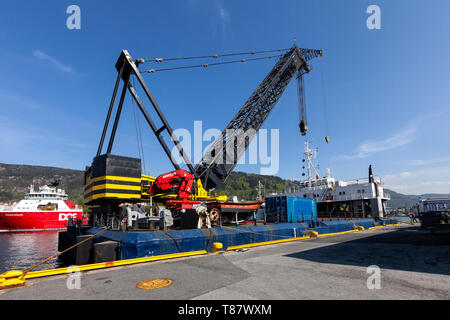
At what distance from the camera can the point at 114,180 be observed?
1589 centimetres

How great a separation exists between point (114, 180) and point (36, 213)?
1840 inches

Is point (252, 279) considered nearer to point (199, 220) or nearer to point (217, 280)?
point (217, 280)

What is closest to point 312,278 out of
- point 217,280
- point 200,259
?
point 217,280

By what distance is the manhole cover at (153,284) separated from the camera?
6281 millimetres

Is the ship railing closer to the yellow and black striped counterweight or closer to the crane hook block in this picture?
the crane hook block

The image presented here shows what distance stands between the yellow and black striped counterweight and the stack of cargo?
576 inches

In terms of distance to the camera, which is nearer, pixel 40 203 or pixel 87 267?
pixel 87 267

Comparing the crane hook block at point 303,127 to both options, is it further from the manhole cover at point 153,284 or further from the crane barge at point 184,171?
the manhole cover at point 153,284

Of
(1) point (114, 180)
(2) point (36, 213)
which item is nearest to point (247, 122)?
(1) point (114, 180)

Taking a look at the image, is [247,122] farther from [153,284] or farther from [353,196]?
[353,196]

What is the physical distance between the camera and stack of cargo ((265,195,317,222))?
24.3 metres
